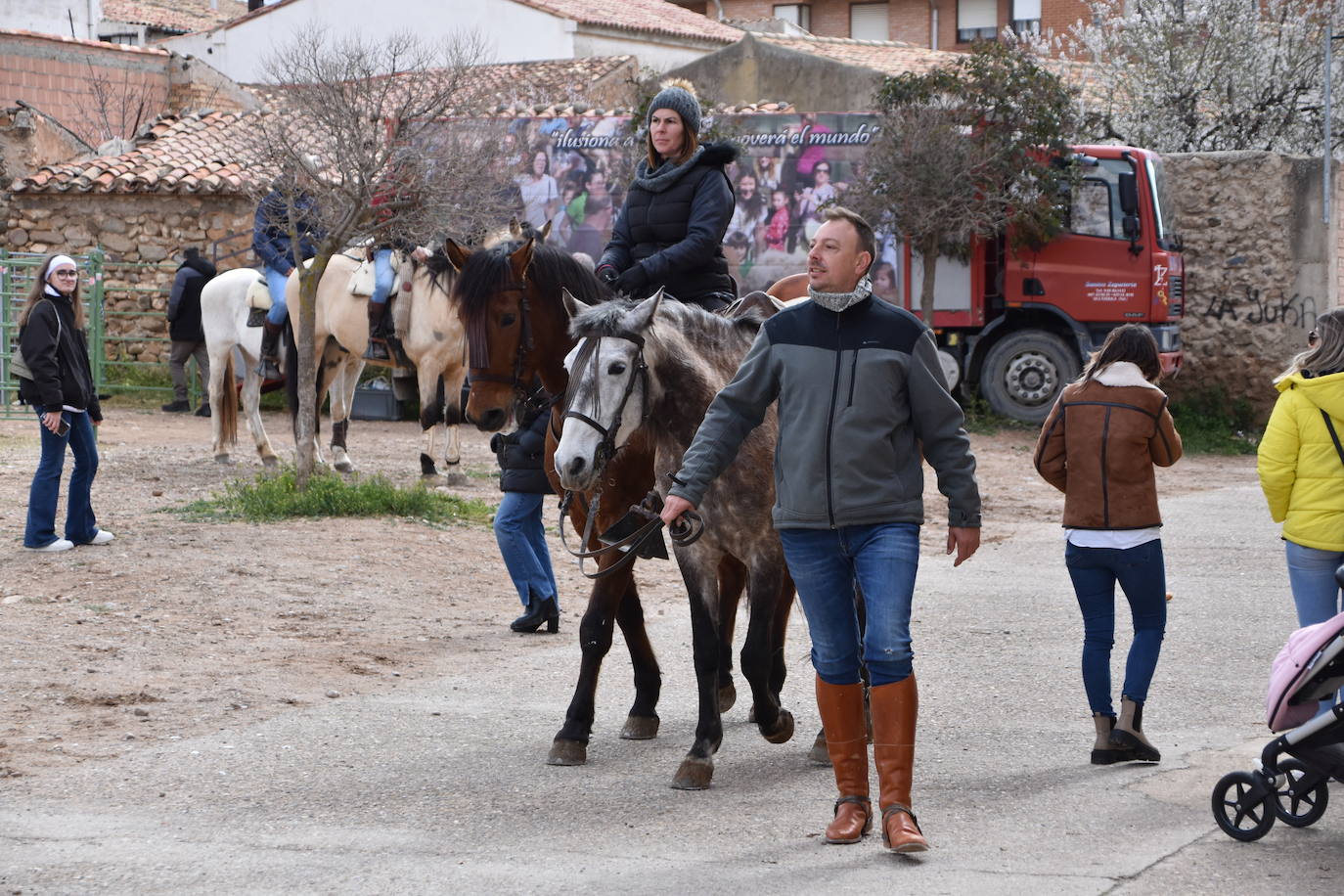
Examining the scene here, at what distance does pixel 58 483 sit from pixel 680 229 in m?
5.43

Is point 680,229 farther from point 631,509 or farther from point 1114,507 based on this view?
point 1114,507

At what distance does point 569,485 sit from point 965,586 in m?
5.18

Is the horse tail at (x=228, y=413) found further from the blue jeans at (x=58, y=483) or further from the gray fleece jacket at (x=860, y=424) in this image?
the gray fleece jacket at (x=860, y=424)

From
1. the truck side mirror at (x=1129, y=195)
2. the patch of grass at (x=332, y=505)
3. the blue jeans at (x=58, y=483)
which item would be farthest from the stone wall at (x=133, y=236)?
the blue jeans at (x=58, y=483)

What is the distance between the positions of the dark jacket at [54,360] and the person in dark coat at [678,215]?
4.78 metres

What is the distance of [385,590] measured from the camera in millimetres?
9812

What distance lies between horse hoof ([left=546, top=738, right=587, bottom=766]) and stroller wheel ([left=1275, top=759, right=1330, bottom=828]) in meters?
2.43

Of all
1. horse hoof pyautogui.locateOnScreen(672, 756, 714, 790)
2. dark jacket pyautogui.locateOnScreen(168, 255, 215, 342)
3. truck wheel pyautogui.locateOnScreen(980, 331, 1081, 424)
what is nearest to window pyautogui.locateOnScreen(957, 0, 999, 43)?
truck wheel pyautogui.locateOnScreen(980, 331, 1081, 424)

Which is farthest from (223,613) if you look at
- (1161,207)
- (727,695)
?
(1161,207)

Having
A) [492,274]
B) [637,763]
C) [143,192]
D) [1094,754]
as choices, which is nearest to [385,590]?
[492,274]

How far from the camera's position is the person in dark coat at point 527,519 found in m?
7.93

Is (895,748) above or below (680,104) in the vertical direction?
below

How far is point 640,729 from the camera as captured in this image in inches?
255

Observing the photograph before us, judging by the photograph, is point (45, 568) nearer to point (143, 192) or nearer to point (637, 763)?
point (637, 763)
